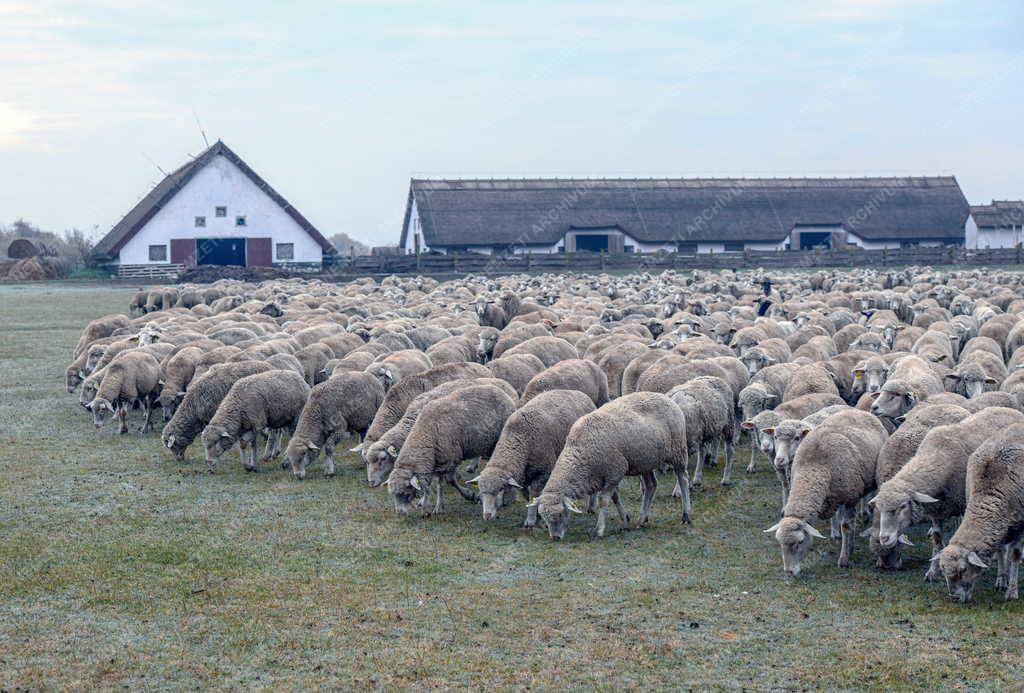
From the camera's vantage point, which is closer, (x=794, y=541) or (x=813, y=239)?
(x=794, y=541)

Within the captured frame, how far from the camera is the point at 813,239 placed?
228ft

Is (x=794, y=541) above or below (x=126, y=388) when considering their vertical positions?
below

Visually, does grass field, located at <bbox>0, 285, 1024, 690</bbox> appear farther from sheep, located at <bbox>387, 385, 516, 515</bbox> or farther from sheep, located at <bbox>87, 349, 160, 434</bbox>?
sheep, located at <bbox>87, 349, 160, 434</bbox>

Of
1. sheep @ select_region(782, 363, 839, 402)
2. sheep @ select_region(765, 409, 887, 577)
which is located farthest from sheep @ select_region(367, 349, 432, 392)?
sheep @ select_region(765, 409, 887, 577)

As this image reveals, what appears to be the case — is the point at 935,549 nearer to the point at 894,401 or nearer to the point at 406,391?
the point at 894,401

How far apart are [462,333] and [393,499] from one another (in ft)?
29.5

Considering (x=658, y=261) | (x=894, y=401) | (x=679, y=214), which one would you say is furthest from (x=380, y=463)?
(x=679, y=214)

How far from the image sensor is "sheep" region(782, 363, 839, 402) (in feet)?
44.7

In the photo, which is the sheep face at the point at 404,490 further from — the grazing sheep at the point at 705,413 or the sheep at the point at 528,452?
the grazing sheep at the point at 705,413

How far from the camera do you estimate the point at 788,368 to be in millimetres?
14867

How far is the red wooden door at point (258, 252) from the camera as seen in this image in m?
60.6

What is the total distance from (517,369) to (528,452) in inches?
164

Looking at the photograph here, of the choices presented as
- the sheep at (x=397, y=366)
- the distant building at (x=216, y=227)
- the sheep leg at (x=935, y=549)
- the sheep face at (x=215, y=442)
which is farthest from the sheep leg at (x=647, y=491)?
the distant building at (x=216, y=227)

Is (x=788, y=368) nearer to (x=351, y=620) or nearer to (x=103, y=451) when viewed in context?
(x=351, y=620)
